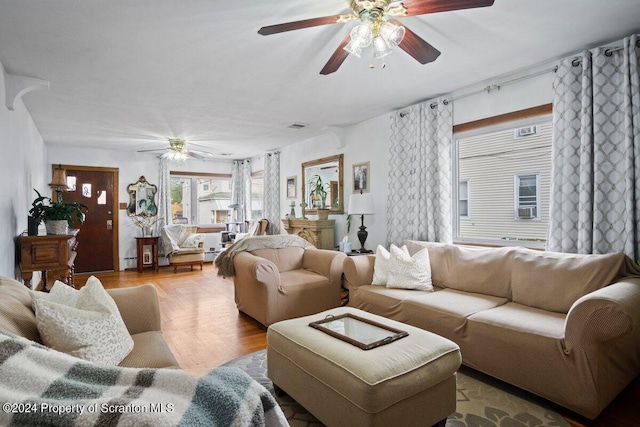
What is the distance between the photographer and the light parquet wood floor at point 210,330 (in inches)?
77.5

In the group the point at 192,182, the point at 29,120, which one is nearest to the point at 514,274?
the point at 29,120

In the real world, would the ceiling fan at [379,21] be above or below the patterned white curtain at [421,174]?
above

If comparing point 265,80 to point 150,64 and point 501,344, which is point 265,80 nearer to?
point 150,64

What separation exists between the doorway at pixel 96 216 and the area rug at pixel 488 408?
18.9 ft

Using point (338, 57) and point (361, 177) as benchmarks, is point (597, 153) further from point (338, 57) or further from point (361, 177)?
point (361, 177)

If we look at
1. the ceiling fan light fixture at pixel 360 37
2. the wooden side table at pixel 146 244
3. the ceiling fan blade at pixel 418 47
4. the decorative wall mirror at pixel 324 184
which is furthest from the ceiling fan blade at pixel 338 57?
the wooden side table at pixel 146 244

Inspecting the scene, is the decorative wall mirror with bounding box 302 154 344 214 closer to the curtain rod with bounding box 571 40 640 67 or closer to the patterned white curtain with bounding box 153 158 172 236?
the curtain rod with bounding box 571 40 640 67

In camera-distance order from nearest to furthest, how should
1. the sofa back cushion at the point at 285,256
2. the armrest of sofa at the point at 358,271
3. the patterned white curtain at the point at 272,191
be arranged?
the armrest of sofa at the point at 358,271
the sofa back cushion at the point at 285,256
the patterned white curtain at the point at 272,191

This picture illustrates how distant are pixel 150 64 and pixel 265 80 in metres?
0.98

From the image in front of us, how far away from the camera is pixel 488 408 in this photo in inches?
77.5

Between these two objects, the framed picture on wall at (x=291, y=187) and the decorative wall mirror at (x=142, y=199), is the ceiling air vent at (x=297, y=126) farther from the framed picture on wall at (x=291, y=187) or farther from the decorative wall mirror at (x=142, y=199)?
the decorative wall mirror at (x=142, y=199)

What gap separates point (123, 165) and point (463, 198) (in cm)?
639

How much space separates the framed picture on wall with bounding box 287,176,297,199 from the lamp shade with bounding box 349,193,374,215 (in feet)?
7.38

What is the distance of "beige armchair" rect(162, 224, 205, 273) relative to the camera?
635 cm
